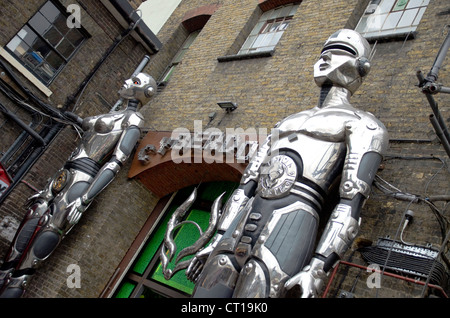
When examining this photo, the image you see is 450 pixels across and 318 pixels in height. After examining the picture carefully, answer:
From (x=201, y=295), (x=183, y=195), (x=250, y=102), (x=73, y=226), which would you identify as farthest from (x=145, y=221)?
(x=201, y=295)

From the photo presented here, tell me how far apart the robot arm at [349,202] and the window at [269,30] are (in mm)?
3917

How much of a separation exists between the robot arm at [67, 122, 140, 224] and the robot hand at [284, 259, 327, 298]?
3.76 metres

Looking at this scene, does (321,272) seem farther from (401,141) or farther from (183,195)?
(183,195)

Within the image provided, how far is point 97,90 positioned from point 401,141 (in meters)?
5.97

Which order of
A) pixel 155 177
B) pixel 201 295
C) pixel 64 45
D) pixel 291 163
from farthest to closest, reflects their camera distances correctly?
pixel 64 45 → pixel 155 177 → pixel 291 163 → pixel 201 295

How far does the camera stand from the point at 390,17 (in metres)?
6.39

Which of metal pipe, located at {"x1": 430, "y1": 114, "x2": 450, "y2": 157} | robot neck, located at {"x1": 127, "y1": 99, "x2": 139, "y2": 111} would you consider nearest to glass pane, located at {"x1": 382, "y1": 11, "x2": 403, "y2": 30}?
metal pipe, located at {"x1": 430, "y1": 114, "x2": 450, "y2": 157}

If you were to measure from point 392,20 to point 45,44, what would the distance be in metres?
5.89

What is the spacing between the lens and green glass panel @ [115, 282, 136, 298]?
21.8 ft

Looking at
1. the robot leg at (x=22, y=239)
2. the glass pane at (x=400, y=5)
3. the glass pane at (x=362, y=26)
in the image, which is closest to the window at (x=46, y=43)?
the robot leg at (x=22, y=239)

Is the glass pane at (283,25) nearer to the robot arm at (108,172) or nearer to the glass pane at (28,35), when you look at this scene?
the robot arm at (108,172)

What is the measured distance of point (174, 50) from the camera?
984 centimetres

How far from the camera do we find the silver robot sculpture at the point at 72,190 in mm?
6004

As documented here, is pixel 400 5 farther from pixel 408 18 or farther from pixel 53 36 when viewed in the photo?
pixel 53 36
